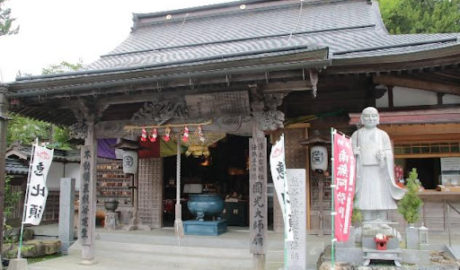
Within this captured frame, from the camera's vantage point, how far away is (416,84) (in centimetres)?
898

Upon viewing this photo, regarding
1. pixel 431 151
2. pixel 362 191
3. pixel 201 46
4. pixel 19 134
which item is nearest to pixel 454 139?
pixel 431 151

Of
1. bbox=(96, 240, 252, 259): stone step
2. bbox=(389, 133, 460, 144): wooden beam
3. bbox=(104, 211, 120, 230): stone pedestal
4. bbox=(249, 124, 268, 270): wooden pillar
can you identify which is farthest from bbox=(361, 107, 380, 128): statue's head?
bbox=(104, 211, 120, 230): stone pedestal

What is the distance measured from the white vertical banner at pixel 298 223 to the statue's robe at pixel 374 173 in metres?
1.04

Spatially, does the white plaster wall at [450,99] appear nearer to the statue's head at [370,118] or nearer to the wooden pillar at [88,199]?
the statue's head at [370,118]

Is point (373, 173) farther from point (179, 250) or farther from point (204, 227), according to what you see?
point (204, 227)

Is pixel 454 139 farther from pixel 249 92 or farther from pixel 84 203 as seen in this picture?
pixel 84 203

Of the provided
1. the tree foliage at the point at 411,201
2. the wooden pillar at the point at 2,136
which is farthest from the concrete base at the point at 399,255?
the wooden pillar at the point at 2,136

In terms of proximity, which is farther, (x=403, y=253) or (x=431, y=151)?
(x=431, y=151)

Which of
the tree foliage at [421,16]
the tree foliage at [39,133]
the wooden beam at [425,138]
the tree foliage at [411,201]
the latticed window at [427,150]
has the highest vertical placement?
the tree foliage at [421,16]

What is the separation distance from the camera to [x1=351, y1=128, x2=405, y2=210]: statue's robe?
23.2 ft

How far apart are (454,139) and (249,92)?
5.14 metres

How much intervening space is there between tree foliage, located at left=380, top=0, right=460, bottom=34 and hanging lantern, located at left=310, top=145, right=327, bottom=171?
40.3ft

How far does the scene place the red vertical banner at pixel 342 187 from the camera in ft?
20.2

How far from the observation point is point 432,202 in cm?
939
